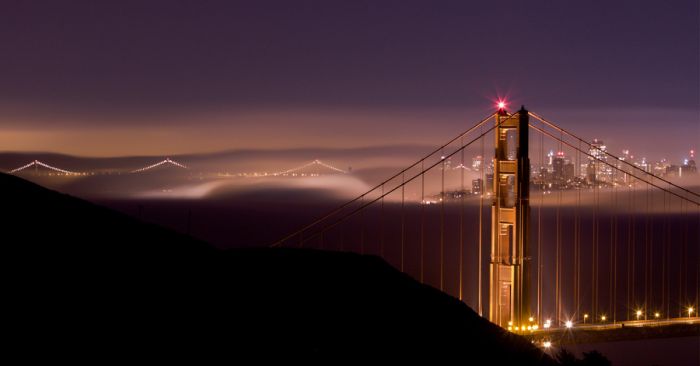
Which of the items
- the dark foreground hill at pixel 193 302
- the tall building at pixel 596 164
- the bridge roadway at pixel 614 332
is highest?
the tall building at pixel 596 164

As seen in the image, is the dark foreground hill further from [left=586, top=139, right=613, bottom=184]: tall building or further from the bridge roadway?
[left=586, top=139, right=613, bottom=184]: tall building

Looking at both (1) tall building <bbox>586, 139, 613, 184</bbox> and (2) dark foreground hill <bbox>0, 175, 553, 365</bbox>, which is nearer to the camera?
(2) dark foreground hill <bbox>0, 175, 553, 365</bbox>

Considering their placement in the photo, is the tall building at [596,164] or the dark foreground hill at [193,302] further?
the tall building at [596,164]

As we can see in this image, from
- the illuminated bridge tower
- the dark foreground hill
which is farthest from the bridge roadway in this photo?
the dark foreground hill

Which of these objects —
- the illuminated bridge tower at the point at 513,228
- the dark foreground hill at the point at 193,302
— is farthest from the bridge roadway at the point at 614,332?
the dark foreground hill at the point at 193,302

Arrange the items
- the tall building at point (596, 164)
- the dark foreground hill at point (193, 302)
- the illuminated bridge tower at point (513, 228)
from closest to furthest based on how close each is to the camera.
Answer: the dark foreground hill at point (193, 302)
the illuminated bridge tower at point (513, 228)
the tall building at point (596, 164)

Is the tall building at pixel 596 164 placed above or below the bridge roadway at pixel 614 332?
above

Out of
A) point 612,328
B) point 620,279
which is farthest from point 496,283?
point 620,279

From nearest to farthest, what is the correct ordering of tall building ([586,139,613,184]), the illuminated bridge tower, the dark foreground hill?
the dark foreground hill → the illuminated bridge tower → tall building ([586,139,613,184])

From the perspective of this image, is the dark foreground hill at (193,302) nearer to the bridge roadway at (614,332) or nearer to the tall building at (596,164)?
the bridge roadway at (614,332)
